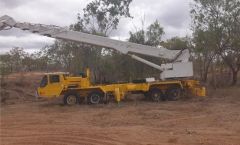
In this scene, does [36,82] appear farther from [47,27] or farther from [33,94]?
[47,27]

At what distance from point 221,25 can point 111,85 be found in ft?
36.4

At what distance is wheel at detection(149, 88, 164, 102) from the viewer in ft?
83.4

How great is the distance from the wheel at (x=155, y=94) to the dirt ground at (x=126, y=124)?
850 mm

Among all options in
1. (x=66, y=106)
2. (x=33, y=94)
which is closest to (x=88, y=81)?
Result: (x=66, y=106)

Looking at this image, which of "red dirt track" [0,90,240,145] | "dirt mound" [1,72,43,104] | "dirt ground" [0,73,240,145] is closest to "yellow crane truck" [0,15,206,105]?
"dirt ground" [0,73,240,145]

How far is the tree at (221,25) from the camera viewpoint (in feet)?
102

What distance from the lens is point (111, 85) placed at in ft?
80.6

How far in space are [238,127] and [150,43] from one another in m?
19.8

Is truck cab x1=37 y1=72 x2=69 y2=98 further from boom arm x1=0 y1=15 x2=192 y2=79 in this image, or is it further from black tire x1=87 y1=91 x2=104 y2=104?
boom arm x1=0 y1=15 x2=192 y2=79

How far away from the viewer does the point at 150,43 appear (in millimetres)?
34188

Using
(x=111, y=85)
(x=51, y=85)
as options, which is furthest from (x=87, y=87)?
(x=51, y=85)

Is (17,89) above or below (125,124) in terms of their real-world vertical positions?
above

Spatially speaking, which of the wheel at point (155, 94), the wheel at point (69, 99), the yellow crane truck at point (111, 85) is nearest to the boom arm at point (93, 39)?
the yellow crane truck at point (111, 85)

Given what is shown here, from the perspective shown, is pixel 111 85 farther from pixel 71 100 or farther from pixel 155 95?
pixel 155 95
